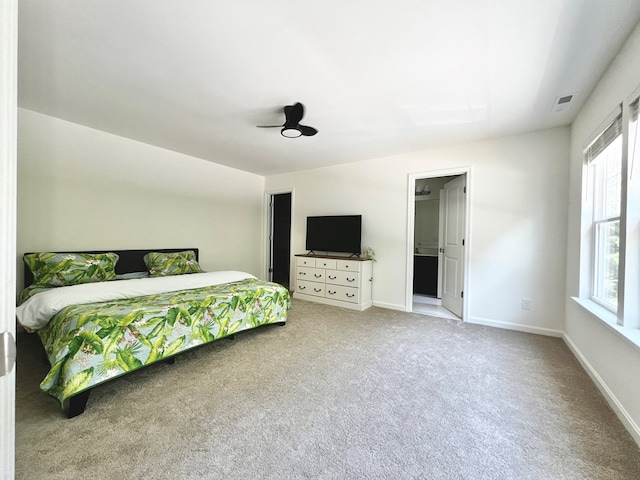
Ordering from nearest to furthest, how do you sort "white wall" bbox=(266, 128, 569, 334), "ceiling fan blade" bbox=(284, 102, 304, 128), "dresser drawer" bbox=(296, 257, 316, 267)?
"ceiling fan blade" bbox=(284, 102, 304, 128)
"white wall" bbox=(266, 128, 569, 334)
"dresser drawer" bbox=(296, 257, 316, 267)

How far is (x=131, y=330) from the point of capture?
6.32 feet

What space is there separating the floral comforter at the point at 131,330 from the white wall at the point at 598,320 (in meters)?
2.85

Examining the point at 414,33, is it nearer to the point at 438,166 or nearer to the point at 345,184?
the point at 438,166

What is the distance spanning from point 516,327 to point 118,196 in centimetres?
536

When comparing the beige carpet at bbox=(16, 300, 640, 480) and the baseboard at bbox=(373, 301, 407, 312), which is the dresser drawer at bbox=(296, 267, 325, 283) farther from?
the beige carpet at bbox=(16, 300, 640, 480)

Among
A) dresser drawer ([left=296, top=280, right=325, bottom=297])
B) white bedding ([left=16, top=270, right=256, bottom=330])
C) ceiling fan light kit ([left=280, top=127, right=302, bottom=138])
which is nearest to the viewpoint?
white bedding ([left=16, top=270, right=256, bottom=330])

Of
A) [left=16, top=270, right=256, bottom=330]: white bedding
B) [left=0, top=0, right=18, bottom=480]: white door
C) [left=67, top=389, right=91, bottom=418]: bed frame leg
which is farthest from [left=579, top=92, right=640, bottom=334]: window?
[left=16, top=270, right=256, bottom=330]: white bedding

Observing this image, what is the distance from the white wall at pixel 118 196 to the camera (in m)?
2.96

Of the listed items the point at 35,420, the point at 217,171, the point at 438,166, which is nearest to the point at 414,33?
the point at 438,166

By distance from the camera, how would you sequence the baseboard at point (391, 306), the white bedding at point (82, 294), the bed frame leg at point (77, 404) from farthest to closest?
1. the baseboard at point (391, 306)
2. the white bedding at point (82, 294)
3. the bed frame leg at point (77, 404)

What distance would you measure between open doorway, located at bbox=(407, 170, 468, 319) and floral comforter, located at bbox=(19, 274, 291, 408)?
2665 millimetres

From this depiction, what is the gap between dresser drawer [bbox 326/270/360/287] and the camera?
4.12 meters

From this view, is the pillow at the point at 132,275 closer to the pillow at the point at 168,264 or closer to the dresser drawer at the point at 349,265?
the pillow at the point at 168,264

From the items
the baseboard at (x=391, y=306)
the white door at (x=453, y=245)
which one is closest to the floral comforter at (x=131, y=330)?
the baseboard at (x=391, y=306)
